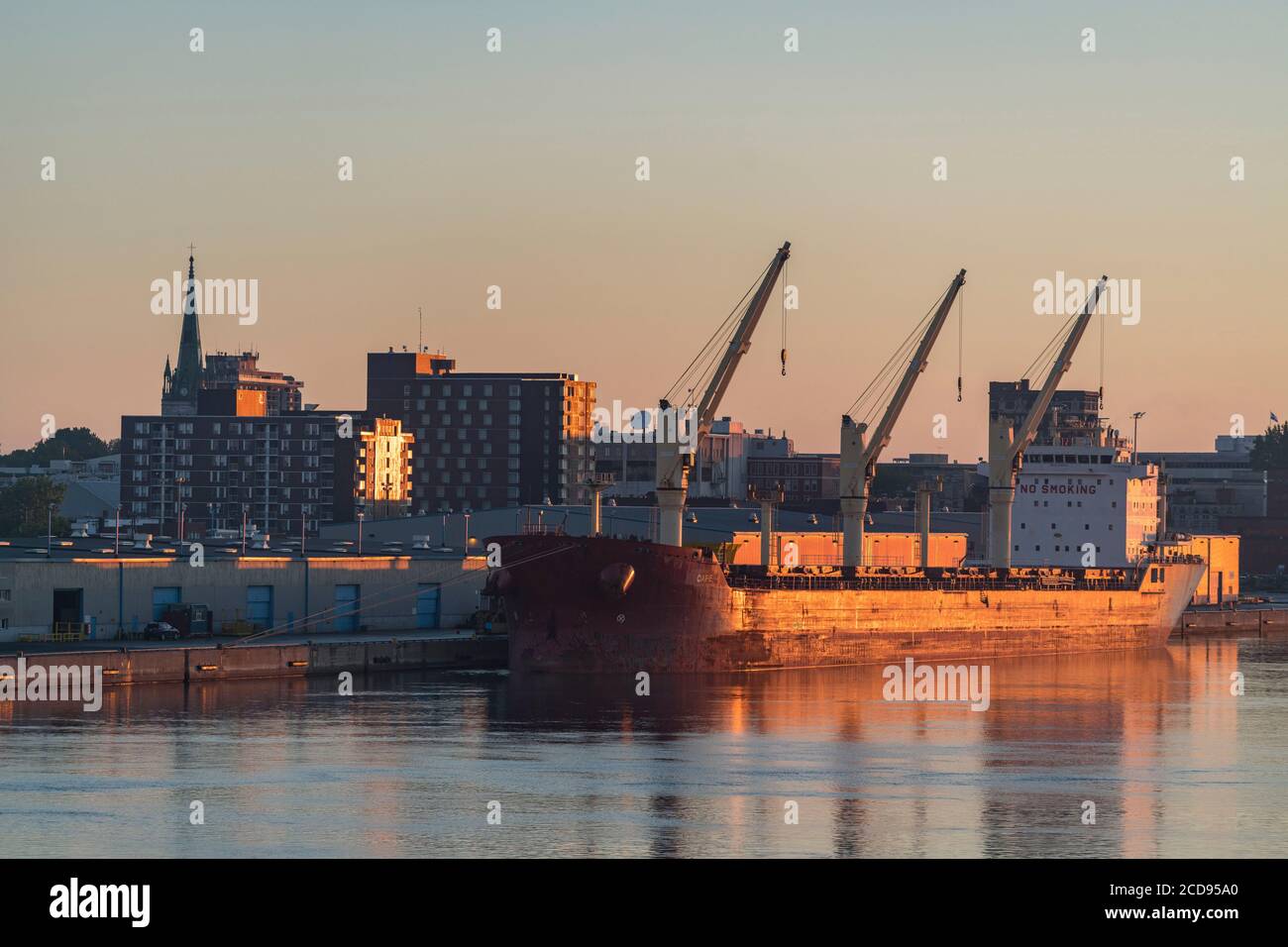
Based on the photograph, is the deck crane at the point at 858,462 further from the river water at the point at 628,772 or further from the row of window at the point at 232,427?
the row of window at the point at 232,427

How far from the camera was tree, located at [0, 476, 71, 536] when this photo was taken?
527ft

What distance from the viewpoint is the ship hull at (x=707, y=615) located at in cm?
6750

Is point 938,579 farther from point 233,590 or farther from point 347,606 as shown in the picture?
point 233,590

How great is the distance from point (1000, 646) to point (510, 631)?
2361 cm

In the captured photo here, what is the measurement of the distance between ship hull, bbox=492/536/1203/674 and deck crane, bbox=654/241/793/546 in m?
4.28

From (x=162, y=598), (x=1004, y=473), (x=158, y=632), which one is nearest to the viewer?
(x=158, y=632)

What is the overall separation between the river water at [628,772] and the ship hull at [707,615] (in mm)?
1609

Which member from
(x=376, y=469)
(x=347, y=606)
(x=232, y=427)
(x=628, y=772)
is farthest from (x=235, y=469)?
(x=628, y=772)

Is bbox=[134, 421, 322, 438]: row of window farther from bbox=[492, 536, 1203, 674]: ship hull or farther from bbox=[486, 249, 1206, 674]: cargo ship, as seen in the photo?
bbox=[492, 536, 1203, 674]: ship hull

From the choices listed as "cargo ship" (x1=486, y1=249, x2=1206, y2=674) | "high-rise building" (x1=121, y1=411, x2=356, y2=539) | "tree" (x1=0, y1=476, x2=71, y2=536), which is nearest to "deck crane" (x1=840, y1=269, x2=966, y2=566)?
"cargo ship" (x1=486, y1=249, x2=1206, y2=674)

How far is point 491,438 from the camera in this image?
191125 mm

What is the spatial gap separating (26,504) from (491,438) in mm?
43155
